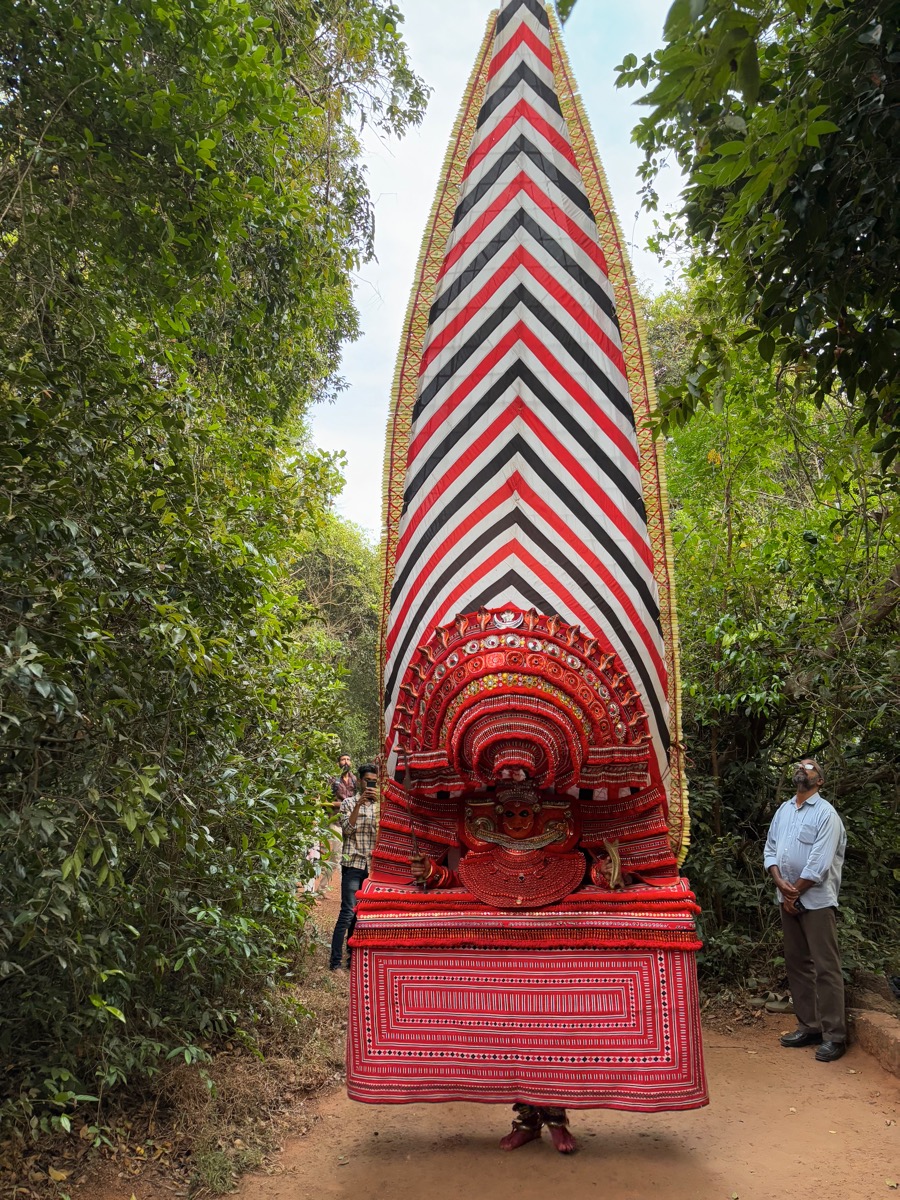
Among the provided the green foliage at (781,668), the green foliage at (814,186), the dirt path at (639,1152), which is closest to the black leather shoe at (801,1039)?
the dirt path at (639,1152)

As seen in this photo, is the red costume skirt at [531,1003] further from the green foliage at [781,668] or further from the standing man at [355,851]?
the standing man at [355,851]

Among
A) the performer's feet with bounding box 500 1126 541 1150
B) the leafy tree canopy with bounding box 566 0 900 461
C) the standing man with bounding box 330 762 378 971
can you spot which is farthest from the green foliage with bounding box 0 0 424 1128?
the standing man with bounding box 330 762 378 971

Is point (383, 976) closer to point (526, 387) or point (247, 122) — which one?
point (526, 387)

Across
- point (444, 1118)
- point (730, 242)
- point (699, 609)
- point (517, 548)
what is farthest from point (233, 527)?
point (699, 609)

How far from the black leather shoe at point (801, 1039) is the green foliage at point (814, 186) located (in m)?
3.61

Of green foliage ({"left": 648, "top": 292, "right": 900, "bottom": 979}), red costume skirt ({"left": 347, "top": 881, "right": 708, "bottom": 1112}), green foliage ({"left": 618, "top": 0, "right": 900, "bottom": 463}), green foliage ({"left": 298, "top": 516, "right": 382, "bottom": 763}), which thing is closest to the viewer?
green foliage ({"left": 618, "top": 0, "right": 900, "bottom": 463})

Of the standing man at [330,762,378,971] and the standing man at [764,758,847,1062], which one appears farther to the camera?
the standing man at [330,762,378,971]

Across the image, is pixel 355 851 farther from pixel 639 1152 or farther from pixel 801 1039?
pixel 639 1152

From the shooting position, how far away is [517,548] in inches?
125

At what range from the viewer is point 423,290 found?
3451mm

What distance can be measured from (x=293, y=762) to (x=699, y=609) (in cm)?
346

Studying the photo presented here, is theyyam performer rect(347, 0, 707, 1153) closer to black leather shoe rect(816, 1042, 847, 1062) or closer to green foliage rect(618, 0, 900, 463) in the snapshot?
green foliage rect(618, 0, 900, 463)

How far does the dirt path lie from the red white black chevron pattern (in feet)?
4.97

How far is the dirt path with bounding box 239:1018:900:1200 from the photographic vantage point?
3184 mm
